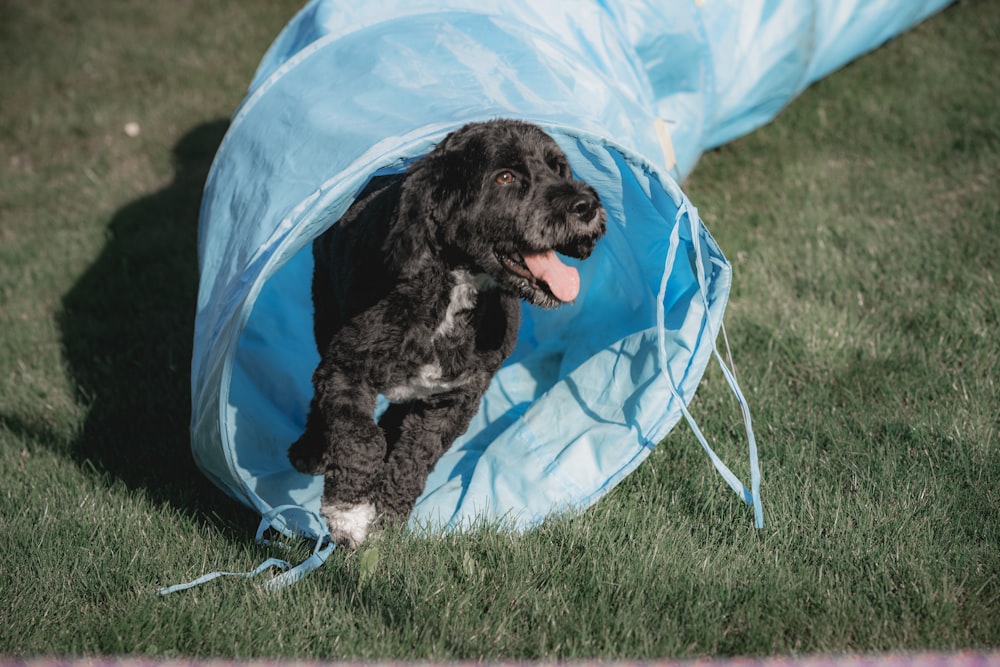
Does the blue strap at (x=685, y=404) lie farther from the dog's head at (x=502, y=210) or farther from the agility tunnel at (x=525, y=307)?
the dog's head at (x=502, y=210)

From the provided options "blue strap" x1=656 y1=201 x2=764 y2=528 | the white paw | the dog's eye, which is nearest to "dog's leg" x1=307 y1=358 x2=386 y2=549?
the white paw

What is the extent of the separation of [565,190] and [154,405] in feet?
8.94

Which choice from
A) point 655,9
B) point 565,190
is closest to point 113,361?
point 565,190

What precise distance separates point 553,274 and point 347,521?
54.0 inches

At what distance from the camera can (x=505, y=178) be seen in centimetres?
389

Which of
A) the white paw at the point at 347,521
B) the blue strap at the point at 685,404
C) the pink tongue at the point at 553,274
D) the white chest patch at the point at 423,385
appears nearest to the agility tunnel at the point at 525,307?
the blue strap at the point at 685,404

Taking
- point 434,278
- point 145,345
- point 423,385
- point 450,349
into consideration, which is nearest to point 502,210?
point 434,278

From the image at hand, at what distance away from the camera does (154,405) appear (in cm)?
510

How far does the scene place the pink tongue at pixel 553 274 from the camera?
389 centimetres

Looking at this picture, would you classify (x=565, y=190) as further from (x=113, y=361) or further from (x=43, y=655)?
(x=113, y=361)

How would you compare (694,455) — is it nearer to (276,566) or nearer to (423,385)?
(423,385)

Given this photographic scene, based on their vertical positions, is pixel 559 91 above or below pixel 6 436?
above

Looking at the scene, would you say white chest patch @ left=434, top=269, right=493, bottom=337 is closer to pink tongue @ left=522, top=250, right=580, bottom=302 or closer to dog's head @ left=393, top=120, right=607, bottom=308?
dog's head @ left=393, top=120, right=607, bottom=308

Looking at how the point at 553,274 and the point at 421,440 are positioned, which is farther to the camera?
the point at 421,440
